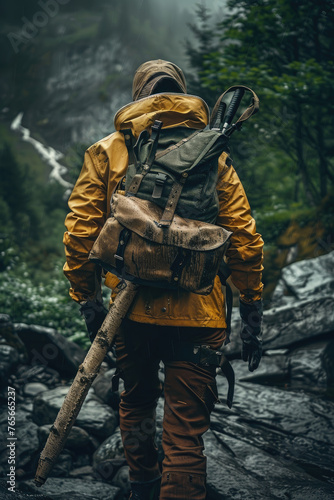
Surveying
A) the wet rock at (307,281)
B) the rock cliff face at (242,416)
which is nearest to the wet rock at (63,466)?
the rock cliff face at (242,416)

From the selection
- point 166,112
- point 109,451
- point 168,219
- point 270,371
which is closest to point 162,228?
point 168,219

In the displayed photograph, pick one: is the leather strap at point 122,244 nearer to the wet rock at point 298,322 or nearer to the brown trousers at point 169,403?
the brown trousers at point 169,403

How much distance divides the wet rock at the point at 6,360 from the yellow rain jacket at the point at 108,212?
2556 millimetres

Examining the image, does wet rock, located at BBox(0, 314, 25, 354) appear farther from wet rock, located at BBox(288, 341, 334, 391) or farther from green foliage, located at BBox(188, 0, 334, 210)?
green foliage, located at BBox(188, 0, 334, 210)

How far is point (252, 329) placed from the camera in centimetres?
284

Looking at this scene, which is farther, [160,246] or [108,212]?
[108,212]

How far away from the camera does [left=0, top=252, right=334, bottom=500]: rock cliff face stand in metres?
3.11

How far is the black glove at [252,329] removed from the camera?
2.80 m

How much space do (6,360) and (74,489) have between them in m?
2.12

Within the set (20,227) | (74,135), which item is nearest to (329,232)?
(20,227)

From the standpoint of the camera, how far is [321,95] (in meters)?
7.18

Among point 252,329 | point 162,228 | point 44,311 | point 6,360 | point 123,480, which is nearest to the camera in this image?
point 162,228

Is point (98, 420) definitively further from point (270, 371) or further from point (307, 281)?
point (307, 281)

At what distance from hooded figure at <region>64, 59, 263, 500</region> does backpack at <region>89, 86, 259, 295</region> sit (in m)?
0.18
